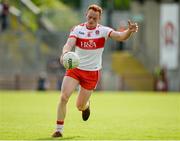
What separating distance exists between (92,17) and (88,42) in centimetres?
57

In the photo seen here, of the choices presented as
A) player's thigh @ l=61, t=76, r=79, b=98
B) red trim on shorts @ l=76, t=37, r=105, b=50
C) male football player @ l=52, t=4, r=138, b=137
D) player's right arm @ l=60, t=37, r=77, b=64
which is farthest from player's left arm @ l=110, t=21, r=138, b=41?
player's thigh @ l=61, t=76, r=79, b=98

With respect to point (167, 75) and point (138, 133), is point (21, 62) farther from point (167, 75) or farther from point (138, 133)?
point (138, 133)

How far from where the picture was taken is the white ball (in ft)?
49.1

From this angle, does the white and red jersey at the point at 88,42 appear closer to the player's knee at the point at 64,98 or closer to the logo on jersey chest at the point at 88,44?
the logo on jersey chest at the point at 88,44

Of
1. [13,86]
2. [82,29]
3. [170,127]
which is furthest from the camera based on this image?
[13,86]

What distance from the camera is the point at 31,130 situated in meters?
16.6

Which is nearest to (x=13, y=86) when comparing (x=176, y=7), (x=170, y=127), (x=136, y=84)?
(x=136, y=84)

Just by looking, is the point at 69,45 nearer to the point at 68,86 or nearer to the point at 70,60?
the point at 70,60

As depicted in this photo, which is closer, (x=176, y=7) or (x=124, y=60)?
(x=176, y=7)

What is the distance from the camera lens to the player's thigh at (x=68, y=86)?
1522cm

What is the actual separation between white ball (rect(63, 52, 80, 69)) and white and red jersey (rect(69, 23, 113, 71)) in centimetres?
70

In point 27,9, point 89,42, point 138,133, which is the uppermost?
point 27,9

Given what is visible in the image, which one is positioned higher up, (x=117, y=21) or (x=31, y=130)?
(x=117, y=21)

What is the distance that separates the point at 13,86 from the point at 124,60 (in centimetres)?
1381
